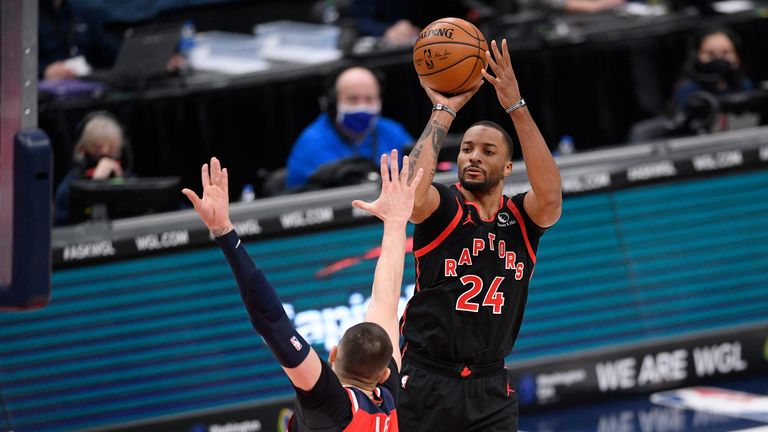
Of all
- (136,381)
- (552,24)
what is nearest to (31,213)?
(136,381)

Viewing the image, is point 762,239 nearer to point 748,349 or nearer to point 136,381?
point 748,349

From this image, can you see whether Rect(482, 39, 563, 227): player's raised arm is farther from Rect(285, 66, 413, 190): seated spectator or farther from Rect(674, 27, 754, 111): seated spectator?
Rect(674, 27, 754, 111): seated spectator

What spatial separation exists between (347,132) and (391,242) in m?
4.13

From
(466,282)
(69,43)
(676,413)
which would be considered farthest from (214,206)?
(69,43)

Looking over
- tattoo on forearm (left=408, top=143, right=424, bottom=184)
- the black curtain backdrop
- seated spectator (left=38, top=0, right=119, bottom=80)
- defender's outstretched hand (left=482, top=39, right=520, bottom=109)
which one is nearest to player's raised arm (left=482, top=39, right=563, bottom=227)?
defender's outstretched hand (left=482, top=39, right=520, bottom=109)

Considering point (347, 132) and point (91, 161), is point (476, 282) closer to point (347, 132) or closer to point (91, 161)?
point (347, 132)

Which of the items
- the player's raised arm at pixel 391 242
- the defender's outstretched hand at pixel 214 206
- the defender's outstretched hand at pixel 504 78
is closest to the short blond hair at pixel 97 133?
the defender's outstretched hand at pixel 504 78

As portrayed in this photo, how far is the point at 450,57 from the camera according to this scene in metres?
5.85

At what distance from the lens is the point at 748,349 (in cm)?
942

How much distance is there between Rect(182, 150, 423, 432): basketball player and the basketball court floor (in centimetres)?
367

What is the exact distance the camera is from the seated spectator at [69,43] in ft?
34.5

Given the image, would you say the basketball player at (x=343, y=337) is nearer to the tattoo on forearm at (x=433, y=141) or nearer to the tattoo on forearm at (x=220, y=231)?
the tattoo on forearm at (x=220, y=231)

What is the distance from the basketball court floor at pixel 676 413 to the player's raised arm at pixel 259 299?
4169 millimetres

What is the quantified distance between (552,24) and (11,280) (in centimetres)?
744
